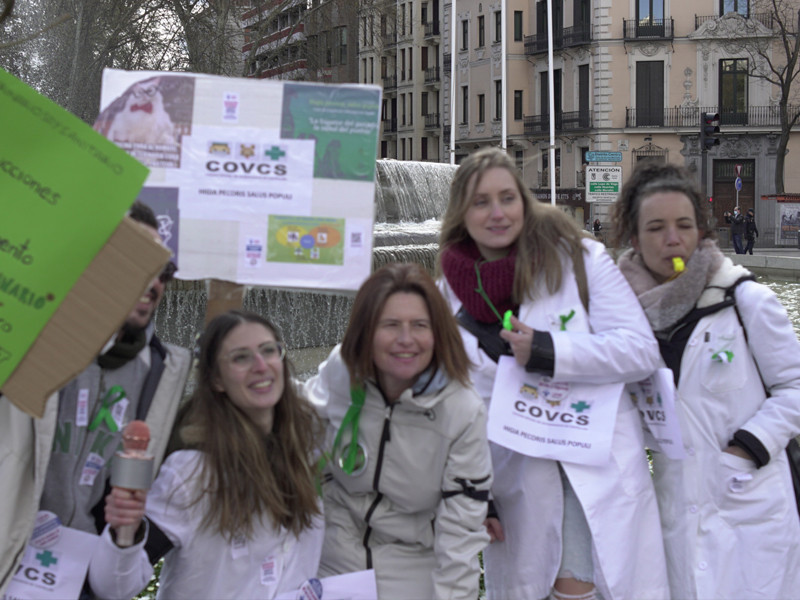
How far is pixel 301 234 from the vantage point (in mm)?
2939

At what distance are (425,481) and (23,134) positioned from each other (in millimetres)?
1431

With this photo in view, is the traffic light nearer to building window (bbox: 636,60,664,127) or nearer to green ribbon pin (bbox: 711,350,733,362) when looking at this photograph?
green ribbon pin (bbox: 711,350,733,362)

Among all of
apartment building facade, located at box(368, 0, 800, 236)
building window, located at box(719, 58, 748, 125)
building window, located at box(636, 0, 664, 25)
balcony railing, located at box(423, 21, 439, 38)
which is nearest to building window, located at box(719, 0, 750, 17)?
apartment building facade, located at box(368, 0, 800, 236)

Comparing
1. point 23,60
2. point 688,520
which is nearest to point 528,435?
point 688,520

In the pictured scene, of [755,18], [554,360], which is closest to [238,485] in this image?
[554,360]

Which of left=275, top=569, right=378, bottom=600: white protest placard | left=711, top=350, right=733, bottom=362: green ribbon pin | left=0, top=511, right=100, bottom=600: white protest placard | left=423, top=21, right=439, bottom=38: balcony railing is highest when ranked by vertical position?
left=423, top=21, right=439, bottom=38: balcony railing

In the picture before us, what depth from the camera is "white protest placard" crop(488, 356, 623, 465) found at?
9.95 feet

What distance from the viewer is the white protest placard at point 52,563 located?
8.48ft

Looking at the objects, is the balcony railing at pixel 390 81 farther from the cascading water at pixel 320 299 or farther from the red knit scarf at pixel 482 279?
the red knit scarf at pixel 482 279

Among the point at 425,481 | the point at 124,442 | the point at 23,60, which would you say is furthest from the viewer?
the point at 23,60

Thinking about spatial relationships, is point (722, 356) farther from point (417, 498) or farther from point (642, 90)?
point (642, 90)

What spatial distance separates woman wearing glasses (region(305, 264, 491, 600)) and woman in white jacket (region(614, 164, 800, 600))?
699mm

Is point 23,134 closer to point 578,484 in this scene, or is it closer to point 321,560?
point 321,560

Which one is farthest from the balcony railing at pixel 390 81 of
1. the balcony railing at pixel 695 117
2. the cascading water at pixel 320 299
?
the cascading water at pixel 320 299
